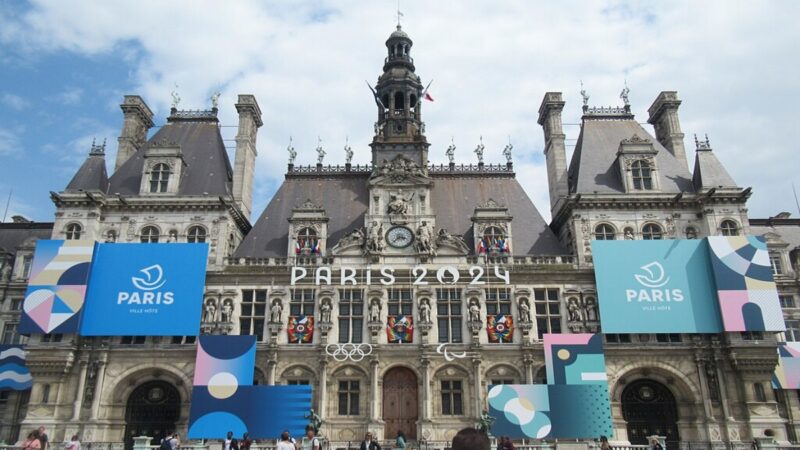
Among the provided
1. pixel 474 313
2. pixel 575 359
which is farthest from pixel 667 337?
pixel 474 313

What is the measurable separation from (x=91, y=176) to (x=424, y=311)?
2500 cm

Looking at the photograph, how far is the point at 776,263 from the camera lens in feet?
144

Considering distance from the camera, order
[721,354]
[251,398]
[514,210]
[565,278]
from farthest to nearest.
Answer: [514,210]
[565,278]
[721,354]
[251,398]

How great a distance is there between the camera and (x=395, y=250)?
1535 inches

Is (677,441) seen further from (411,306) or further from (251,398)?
(251,398)

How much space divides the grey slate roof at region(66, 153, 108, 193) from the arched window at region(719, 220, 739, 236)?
41.7m

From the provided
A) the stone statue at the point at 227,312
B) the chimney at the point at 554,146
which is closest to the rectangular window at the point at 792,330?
the chimney at the point at 554,146

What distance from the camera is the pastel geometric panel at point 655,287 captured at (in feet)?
119

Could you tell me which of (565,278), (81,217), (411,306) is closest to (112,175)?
(81,217)

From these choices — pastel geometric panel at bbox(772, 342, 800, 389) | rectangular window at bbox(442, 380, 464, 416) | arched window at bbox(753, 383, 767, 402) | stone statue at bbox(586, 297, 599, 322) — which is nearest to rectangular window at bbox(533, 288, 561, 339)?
stone statue at bbox(586, 297, 599, 322)

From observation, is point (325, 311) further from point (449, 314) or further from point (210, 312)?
point (449, 314)

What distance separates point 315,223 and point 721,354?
26.4 metres

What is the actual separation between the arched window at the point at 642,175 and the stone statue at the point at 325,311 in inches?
877

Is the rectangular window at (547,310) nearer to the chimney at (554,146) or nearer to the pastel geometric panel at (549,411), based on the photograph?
the pastel geometric panel at (549,411)
